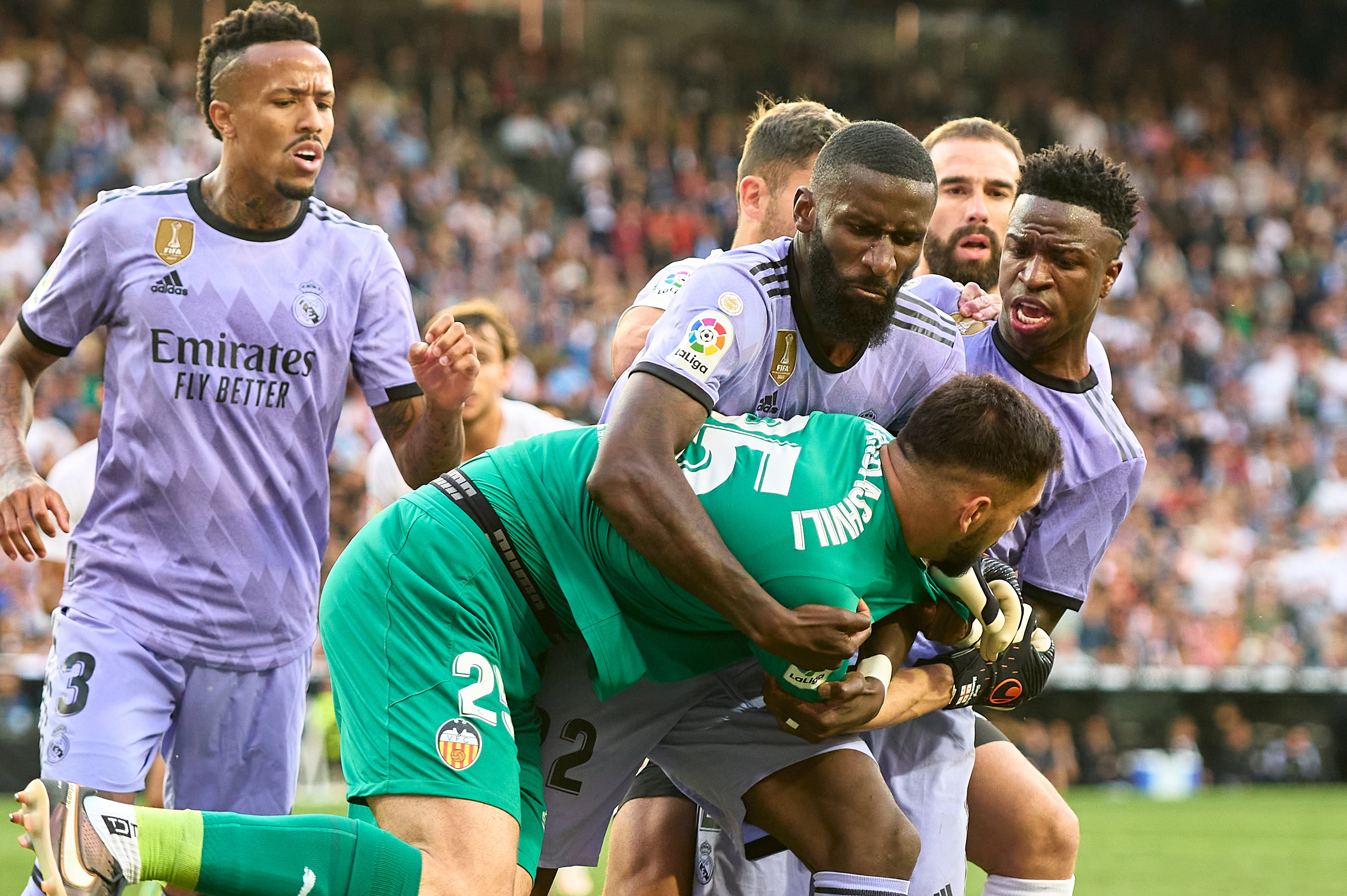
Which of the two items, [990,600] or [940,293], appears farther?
[940,293]

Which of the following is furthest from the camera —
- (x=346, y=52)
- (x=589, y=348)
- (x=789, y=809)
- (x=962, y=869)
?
(x=346, y=52)

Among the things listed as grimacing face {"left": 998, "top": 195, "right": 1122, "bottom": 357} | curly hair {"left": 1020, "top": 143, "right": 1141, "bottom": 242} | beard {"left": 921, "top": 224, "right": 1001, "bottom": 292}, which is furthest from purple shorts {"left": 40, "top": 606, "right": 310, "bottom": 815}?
curly hair {"left": 1020, "top": 143, "right": 1141, "bottom": 242}

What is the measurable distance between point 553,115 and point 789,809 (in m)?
19.1

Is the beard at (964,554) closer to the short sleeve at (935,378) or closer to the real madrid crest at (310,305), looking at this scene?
the short sleeve at (935,378)

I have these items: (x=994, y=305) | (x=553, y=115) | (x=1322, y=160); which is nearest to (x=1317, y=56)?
(x=1322, y=160)

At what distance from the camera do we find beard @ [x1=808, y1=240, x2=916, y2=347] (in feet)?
13.2

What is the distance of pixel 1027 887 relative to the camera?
490 cm

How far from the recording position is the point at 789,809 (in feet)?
13.6

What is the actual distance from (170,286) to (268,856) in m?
2.09

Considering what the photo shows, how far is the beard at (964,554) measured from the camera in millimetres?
3812

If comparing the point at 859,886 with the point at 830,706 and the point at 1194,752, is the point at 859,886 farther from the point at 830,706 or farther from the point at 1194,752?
the point at 1194,752

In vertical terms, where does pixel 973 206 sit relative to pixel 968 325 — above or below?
above

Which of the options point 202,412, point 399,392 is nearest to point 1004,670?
point 399,392

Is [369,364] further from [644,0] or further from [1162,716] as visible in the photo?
[644,0]
